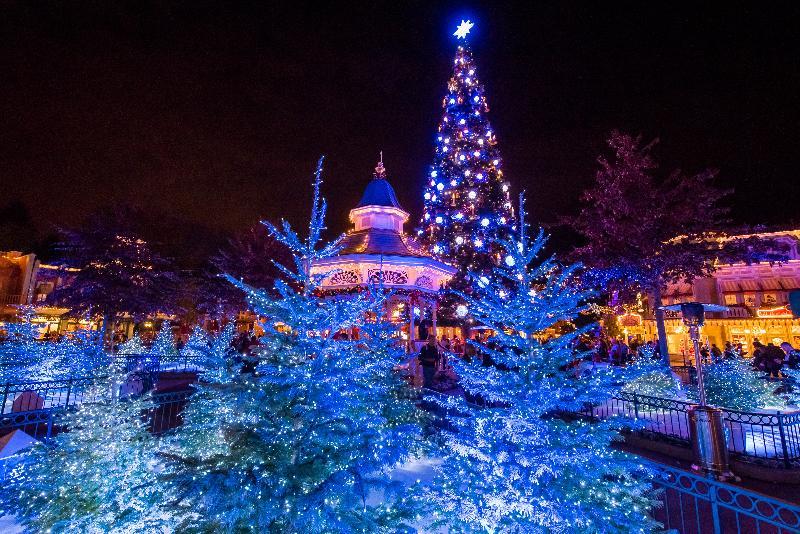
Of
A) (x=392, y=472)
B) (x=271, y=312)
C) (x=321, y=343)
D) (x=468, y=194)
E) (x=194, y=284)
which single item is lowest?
(x=392, y=472)

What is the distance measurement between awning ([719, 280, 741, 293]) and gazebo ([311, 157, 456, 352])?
2873cm

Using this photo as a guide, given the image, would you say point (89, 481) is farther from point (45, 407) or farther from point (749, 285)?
point (749, 285)

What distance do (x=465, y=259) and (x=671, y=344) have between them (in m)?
23.0

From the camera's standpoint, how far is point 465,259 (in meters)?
22.7

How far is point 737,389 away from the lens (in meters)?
9.80

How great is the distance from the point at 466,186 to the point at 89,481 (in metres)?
21.4

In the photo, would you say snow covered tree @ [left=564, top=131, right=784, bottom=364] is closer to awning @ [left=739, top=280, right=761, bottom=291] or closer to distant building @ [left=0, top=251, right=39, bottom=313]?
awning @ [left=739, top=280, right=761, bottom=291]

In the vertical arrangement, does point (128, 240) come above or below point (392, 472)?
above

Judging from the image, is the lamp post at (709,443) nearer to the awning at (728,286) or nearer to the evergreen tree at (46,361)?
the evergreen tree at (46,361)

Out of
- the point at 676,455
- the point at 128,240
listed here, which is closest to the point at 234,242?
the point at 128,240

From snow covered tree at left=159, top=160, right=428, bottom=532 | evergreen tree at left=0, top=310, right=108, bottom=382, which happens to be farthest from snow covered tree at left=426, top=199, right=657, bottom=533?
evergreen tree at left=0, top=310, right=108, bottom=382

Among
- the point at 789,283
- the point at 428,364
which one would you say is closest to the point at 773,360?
the point at 428,364

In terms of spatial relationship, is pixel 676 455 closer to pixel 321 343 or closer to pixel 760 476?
pixel 760 476

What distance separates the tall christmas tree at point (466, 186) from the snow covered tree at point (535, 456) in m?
17.7
